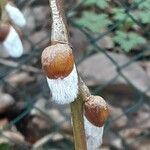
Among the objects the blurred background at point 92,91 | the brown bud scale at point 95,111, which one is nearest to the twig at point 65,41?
the brown bud scale at point 95,111

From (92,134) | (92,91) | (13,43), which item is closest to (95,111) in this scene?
(92,134)

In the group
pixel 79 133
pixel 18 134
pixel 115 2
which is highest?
pixel 79 133

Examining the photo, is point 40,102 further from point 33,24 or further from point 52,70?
point 52,70

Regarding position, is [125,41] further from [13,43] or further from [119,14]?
[13,43]

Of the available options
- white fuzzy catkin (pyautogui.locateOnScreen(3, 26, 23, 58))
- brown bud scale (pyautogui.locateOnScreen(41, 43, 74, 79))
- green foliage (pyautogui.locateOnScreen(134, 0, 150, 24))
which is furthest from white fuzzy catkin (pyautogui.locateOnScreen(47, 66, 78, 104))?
green foliage (pyautogui.locateOnScreen(134, 0, 150, 24))

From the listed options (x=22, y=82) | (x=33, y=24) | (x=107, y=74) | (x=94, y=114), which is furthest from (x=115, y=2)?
(x=94, y=114)

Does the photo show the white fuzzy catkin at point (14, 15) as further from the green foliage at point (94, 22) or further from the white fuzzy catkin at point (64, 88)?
the green foliage at point (94, 22)

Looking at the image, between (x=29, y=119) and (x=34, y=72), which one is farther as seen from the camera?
(x=34, y=72)

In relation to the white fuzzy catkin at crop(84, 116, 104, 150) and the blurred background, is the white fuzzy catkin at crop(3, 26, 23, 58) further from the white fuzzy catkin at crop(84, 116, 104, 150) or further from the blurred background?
the blurred background
